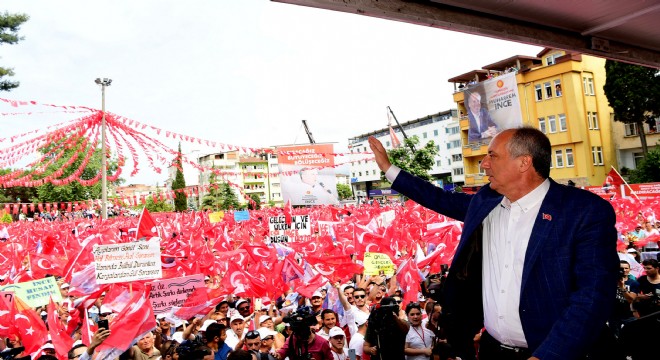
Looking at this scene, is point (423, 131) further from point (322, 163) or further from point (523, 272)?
point (523, 272)

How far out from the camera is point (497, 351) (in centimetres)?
229

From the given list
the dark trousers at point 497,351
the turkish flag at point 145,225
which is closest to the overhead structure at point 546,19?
the dark trousers at point 497,351

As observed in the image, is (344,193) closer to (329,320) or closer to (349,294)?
(349,294)

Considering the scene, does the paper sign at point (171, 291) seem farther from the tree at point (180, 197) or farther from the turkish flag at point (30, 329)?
the tree at point (180, 197)


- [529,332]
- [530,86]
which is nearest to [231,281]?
[529,332]

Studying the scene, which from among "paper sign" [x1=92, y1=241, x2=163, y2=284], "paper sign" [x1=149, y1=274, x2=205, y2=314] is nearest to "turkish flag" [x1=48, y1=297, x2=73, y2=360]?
"paper sign" [x1=149, y1=274, x2=205, y2=314]

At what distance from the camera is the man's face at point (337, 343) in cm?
618

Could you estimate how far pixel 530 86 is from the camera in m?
36.9

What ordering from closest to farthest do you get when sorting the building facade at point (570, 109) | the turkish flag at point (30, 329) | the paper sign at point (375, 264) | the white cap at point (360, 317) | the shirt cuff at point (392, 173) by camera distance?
the shirt cuff at point (392, 173)
the turkish flag at point (30, 329)
the white cap at point (360, 317)
the paper sign at point (375, 264)
the building facade at point (570, 109)

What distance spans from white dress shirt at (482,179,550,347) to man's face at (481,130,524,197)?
0.08 m

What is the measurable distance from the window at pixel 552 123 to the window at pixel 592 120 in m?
2.04

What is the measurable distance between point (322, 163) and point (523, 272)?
29196 millimetres

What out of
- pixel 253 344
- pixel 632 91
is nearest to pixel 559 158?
pixel 632 91

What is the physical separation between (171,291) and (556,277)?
20.2 ft
